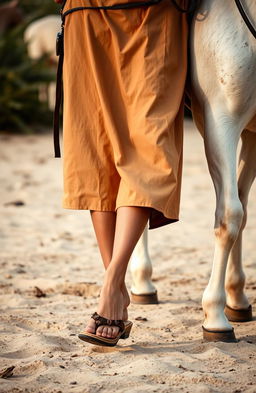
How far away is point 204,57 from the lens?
3031mm

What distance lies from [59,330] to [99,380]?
719mm

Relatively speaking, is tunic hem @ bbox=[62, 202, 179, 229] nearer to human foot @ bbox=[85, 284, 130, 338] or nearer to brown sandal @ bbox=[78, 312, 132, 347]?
human foot @ bbox=[85, 284, 130, 338]

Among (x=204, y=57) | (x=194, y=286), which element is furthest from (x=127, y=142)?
(x=194, y=286)

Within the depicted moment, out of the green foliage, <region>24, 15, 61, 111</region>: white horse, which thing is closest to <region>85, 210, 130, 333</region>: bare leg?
the green foliage

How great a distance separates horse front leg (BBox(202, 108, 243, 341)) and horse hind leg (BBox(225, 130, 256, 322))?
1.40 feet

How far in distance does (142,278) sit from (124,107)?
1.24 m

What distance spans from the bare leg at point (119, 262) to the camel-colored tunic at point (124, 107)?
62mm

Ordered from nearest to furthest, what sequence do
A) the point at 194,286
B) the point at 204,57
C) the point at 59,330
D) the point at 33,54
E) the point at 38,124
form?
the point at 204,57 < the point at 59,330 < the point at 194,286 < the point at 38,124 < the point at 33,54

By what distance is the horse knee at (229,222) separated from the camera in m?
3.10

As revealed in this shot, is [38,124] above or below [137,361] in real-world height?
below

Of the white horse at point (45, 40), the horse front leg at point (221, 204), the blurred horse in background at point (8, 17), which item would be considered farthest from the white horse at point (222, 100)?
the blurred horse in background at point (8, 17)

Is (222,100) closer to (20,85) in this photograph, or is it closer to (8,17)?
(20,85)

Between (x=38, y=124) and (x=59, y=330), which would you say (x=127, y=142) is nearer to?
(x=59, y=330)

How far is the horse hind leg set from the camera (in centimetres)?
357
